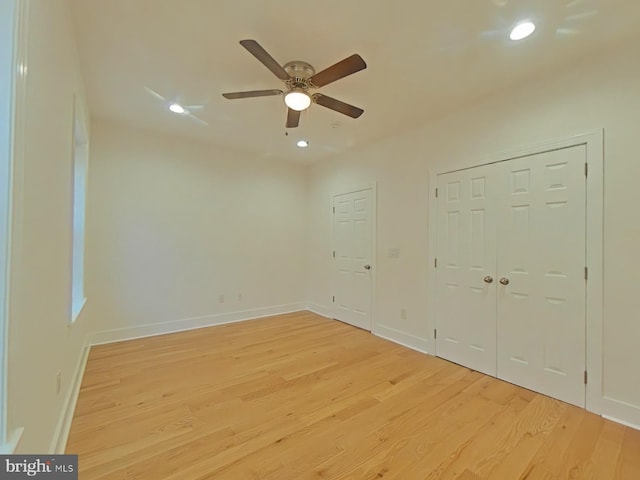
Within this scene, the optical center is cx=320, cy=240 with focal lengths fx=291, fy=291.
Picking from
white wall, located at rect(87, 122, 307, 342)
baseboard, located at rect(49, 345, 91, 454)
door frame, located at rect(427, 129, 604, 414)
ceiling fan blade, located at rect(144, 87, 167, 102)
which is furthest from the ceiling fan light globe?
baseboard, located at rect(49, 345, 91, 454)

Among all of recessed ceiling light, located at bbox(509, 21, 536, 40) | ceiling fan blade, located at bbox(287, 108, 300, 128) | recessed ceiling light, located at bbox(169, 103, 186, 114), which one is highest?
recessed ceiling light, located at bbox(169, 103, 186, 114)

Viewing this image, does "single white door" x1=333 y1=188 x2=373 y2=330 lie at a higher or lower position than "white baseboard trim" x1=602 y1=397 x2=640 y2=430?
higher

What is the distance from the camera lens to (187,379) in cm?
271

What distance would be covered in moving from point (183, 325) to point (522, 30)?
4794mm

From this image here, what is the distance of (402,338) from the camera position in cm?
368

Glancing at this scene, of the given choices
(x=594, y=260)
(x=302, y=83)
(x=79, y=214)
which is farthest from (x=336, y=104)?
(x=79, y=214)

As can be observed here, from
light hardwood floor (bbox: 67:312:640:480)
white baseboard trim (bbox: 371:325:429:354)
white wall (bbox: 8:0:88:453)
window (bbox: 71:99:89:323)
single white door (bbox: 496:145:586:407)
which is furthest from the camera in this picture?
white baseboard trim (bbox: 371:325:429:354)

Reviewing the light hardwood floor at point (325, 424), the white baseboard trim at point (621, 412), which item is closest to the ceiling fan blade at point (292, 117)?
the light hardwood floor at point (325, 424)

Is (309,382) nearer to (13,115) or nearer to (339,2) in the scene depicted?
(13,115)

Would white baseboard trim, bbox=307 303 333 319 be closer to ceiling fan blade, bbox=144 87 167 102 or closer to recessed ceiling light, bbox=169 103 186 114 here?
recessed ceiling light, bbox=169 103 186 114

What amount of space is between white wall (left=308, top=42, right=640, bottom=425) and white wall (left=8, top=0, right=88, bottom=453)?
3.28 metres

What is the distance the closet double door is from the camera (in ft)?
7.72

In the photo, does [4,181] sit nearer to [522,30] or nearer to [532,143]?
[522,30]

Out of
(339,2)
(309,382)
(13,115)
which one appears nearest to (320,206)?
(309,382)
